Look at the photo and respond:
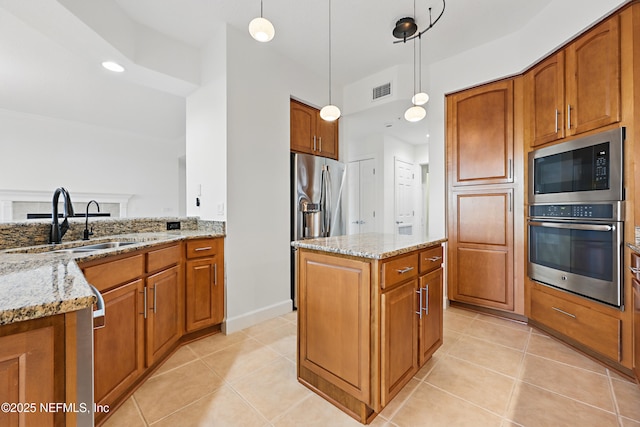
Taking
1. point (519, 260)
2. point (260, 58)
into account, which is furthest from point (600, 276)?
point (260, 58)

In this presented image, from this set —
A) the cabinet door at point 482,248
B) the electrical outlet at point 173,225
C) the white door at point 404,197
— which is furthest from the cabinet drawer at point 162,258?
the white door at point 404,197

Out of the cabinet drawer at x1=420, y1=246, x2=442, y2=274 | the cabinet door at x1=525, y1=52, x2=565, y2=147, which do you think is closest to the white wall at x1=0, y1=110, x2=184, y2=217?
the cabinet drawer at x1=420, y1=246, x2=442, y2=274

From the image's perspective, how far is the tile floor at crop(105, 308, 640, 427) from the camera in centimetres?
148

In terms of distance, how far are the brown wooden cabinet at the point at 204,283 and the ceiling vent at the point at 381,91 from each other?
2537 millimetres

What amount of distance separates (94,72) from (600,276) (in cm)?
525

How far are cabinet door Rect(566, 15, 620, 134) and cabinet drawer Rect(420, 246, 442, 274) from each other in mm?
1508

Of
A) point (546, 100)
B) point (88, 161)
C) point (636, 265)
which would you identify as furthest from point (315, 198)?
point (88, 161)

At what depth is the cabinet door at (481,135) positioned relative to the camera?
107 inches

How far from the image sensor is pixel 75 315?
0.68 meters

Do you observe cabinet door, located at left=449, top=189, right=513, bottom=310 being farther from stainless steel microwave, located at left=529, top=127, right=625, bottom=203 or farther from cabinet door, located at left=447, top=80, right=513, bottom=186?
stainless steel microwave, located at left=529, top=127, right=625, bottom=203

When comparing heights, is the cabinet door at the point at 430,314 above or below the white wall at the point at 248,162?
below

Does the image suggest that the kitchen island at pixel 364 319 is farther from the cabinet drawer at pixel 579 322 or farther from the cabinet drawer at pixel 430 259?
the cabinet drawer at pixel 579 322

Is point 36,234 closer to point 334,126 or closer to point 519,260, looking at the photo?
point 334,126

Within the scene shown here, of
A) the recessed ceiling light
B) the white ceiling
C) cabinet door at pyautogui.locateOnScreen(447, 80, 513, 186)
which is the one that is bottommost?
cabinet door at pyautogui.locateOnScreen(447, 80, 513, 186)
